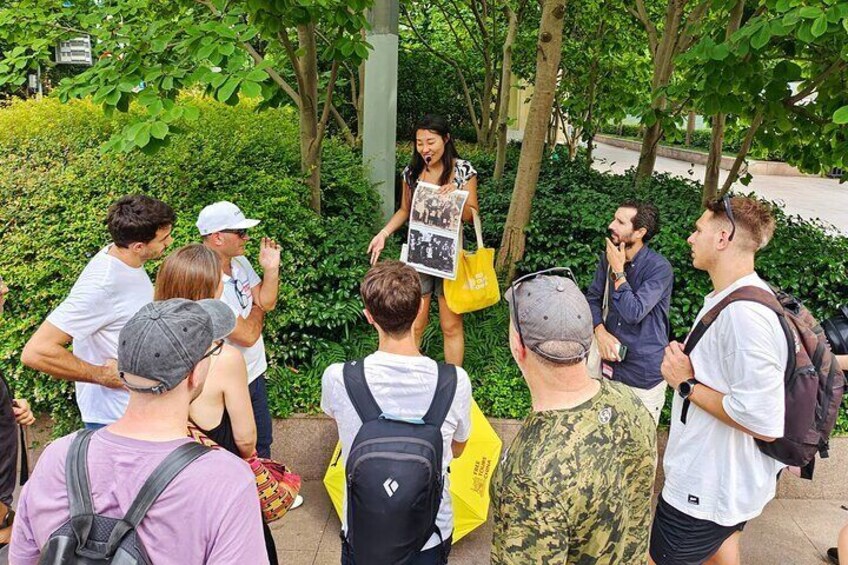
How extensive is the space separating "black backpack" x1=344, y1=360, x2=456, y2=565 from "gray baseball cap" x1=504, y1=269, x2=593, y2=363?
0.49 metres

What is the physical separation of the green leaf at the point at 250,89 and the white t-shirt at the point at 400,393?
179 cm

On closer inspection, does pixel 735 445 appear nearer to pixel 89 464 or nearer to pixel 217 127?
pixel 89 464

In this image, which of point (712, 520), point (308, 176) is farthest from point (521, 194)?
point (712, 520)

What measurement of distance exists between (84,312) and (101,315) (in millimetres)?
70

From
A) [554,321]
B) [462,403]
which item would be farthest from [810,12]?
[462,403]

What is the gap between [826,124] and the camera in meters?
4.94

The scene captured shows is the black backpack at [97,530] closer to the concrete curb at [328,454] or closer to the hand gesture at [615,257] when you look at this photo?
the hand gesture at [615,257]

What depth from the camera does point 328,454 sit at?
425cm

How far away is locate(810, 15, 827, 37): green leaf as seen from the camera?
3.29 m

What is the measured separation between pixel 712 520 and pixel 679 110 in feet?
16.6

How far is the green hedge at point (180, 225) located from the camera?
13.6 ft

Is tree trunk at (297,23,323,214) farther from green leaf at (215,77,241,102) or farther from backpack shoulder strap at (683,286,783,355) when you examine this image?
backpack shoulder strap at (683,286,783,355)

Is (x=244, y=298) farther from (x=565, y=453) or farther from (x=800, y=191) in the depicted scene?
(x=800, y=191)

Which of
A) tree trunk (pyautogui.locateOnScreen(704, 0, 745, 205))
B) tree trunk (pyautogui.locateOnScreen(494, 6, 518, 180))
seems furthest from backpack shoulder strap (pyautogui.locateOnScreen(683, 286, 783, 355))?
tree trunk (pyautogui.locateOnScreen(494, 6, 518, 180))
